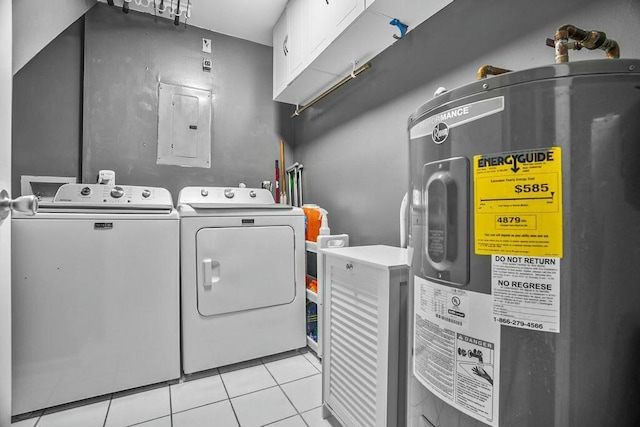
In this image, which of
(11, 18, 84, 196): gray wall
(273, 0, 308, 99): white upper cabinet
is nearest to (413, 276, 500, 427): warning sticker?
(273, 0, 308, 99): white upper cabinet

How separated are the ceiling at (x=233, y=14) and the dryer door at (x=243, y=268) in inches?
75.6

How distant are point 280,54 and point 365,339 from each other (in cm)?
247

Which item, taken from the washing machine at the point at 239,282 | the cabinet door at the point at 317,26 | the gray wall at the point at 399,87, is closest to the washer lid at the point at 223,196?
the washing machine at the point at 239,282

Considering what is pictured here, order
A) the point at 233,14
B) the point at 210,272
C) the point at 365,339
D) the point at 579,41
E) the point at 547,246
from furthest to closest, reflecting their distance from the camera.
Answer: the point at 233,14 → the point at 210,272 → the point at 365,339 → the point at 579,41 → the point at 547,246

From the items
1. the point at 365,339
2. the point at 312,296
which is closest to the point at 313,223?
the point at 312,296

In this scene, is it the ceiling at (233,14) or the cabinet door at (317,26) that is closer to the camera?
the cabinet door at (317,26)

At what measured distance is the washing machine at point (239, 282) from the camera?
1.95 m

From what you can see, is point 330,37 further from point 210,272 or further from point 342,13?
point 210,272

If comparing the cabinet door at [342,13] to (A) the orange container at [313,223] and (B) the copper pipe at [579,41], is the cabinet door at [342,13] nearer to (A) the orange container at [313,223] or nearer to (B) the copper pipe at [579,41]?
(B) the copper pipe at [579,41]

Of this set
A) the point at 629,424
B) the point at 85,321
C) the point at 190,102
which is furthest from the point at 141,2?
the point at 629,424

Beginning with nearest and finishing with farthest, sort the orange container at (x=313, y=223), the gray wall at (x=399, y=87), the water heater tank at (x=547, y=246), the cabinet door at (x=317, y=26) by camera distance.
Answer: the water heater tank at (x=547, y=246), the gray wall at (x=399, y=87), the cabinet door at (x=317, y=26), the orange container at (x=313, y=223)

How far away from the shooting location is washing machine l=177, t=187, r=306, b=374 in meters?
1.95

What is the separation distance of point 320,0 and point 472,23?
3.33ft

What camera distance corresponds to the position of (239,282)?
2.07 m
